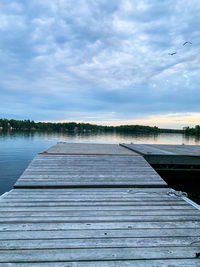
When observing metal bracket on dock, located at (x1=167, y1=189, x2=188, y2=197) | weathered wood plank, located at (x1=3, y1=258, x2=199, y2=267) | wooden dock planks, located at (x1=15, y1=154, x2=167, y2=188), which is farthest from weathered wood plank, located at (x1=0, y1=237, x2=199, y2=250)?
wooden dock planks, located at (x1=15, y1=154, x2=167, y2=188)

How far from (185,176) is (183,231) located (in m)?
8.01

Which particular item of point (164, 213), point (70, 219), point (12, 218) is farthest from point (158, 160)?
point (12, 218)

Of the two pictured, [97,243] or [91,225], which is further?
[91,225]

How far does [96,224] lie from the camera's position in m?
2.81

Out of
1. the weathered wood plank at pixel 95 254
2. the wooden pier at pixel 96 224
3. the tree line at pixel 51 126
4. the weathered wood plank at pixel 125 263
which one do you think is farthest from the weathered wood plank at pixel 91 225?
the tree line at pixel 51 126

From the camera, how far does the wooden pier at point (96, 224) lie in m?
2.11

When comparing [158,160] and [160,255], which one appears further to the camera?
[158,160]

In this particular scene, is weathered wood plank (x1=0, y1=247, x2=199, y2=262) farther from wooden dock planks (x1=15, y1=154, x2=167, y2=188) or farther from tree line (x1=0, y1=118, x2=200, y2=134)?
tree line (x1=0, y1=118, x2=200, y2=134)

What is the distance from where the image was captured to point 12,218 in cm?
292

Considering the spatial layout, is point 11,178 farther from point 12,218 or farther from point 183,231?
point 183,231

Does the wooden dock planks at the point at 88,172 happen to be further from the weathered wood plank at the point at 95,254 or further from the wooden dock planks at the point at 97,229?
the weathered wood plank at the point at 95,254

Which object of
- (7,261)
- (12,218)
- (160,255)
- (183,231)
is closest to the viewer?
(7,261)

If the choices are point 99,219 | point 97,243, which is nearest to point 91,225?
point 99,219

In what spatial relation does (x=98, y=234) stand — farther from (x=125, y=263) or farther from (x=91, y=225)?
(x=125, y=263)
